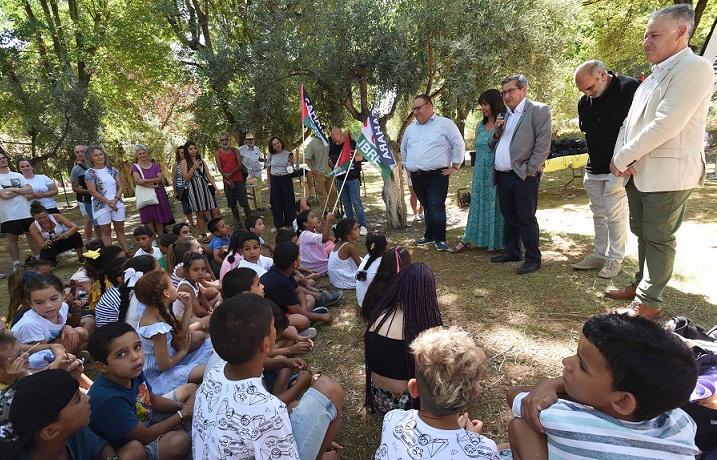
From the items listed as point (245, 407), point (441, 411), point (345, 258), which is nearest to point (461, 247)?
point (345, 258)

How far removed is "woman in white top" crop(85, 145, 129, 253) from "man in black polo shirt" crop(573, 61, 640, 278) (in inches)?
244

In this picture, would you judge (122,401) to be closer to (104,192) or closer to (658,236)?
(658,236)

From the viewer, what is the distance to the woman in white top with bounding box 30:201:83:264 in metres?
6.25

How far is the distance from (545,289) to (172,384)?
11.0ft

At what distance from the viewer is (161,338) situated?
2.91 metres

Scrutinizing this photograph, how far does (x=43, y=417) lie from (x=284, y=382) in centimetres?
135

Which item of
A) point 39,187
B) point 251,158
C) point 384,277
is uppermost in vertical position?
point 251,158

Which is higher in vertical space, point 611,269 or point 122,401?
point 122,401

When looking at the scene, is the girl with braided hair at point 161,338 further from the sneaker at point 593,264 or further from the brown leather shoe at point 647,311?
the sneaker at point 593,264

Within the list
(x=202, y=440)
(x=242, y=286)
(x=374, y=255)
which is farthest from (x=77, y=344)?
(x=374, y=255)

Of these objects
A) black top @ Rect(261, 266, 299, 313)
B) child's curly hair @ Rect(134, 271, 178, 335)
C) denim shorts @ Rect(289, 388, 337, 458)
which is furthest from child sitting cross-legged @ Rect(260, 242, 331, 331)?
denim shorts @ Rect(289, 388, 337, 458)

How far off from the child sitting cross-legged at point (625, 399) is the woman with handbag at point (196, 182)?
22.6 ft

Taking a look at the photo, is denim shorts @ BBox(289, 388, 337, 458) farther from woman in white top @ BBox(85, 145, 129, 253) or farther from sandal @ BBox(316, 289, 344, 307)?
woman in white top @ BBox(85, 145, 129, 253)

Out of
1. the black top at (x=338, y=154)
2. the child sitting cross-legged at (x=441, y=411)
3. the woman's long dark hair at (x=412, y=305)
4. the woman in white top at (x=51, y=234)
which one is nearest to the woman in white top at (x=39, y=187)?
the woman in white top at (x=51, y=234)
